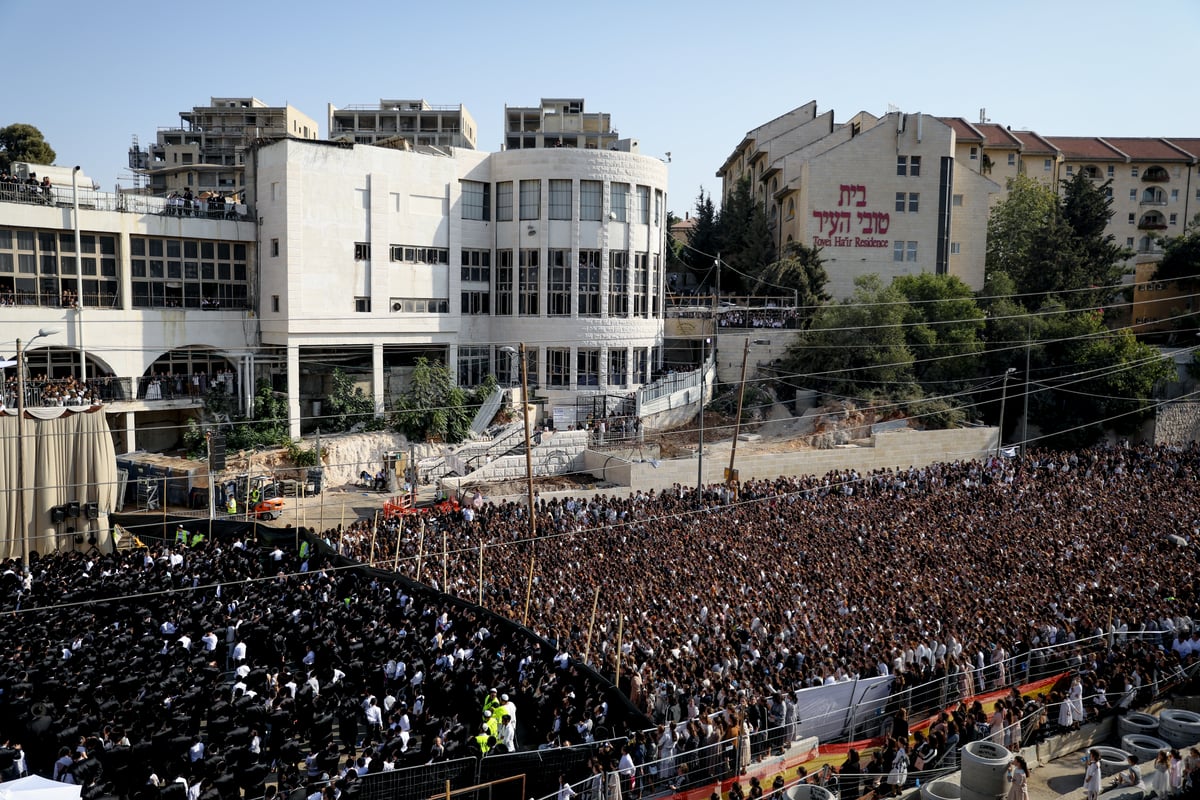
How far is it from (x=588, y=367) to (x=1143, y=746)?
102 ft

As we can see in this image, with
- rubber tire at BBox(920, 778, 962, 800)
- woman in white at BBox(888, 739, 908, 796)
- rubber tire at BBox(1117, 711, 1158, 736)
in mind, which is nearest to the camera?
rubber tire at BBox(920, 778, 962, 800)

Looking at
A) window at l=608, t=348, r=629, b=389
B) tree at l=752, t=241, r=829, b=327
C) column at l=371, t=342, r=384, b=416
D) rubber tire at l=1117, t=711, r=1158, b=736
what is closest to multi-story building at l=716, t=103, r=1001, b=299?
tree at l=752, t=241, r=829, b=327

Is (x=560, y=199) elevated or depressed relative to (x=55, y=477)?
elevated

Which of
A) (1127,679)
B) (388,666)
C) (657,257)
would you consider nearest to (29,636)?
(388,666)

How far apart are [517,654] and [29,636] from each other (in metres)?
9.26

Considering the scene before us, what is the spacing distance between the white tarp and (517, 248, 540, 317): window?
1330 inches

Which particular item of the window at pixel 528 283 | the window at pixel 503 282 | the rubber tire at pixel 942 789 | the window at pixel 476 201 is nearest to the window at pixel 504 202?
the window at pixel 476 201

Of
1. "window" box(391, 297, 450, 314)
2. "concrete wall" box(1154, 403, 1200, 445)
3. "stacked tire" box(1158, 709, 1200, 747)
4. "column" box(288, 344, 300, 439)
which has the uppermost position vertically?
"window" box(391, 297, 450, 314)

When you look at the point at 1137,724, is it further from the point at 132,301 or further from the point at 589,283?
the point at 132,301

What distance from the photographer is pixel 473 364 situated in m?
44.4

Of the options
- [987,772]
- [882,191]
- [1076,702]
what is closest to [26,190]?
[987,772]

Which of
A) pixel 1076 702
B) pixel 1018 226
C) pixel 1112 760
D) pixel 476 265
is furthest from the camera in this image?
pixel 1018 226

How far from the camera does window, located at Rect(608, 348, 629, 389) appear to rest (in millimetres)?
43875

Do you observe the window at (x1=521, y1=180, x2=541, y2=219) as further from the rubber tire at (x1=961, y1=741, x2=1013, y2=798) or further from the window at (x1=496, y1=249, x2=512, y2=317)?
the rubber tire at (x1=961, y1=741, x2=1013, y2=798)
